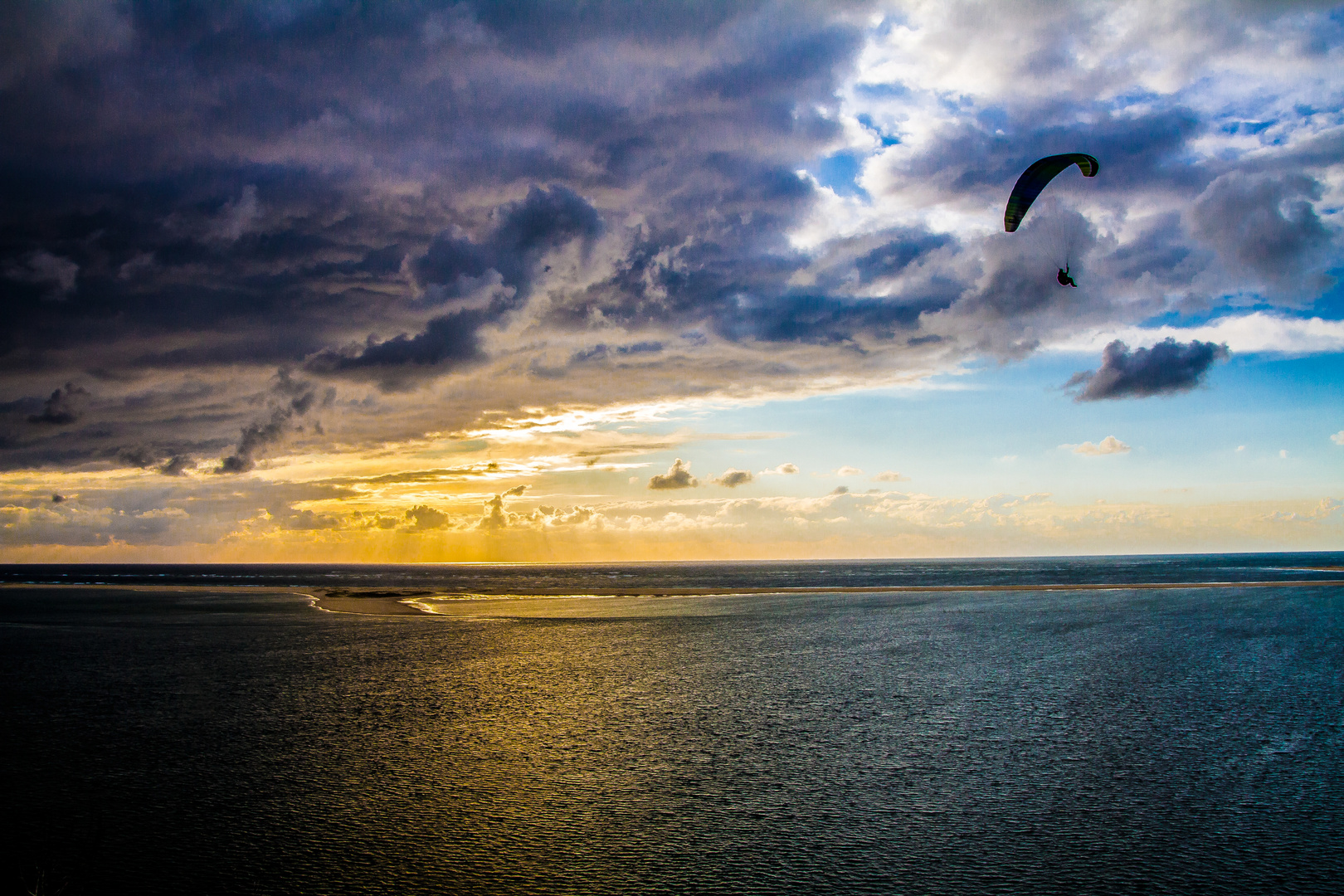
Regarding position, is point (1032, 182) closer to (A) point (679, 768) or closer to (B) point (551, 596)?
(A) point (679, 768)

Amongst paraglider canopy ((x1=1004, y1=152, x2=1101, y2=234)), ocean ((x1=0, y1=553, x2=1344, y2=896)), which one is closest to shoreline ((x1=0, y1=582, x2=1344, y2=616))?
ocean ((x1=0, y1=553, x2=1344, y2=896))

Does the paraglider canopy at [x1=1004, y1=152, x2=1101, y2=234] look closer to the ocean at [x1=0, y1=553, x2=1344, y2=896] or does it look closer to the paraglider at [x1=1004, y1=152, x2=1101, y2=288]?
the paraglider at [x1=1004, y1=152, x2=1101, y2=288]

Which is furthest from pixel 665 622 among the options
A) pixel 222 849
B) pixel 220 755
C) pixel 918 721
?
pixel 222 849

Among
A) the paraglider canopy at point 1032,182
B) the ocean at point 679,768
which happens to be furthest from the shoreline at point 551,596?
the paraglider canopy at point 1032,182

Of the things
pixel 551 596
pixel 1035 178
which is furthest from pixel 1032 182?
pixel 551 596

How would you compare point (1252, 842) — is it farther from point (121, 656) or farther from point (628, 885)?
point (121, 656)

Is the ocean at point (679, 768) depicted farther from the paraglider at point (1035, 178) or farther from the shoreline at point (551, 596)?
the shoreline at point (551, 596)
